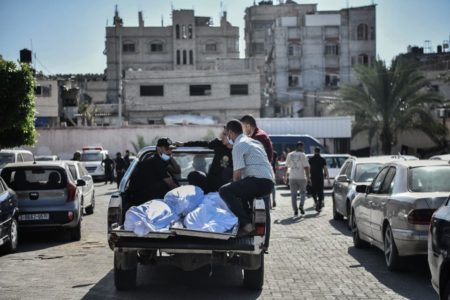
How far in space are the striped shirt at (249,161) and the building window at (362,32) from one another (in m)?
76.5

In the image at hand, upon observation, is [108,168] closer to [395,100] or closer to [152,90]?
[395,100]

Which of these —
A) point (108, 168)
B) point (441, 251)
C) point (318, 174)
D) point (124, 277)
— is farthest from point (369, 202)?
point (108, 168)

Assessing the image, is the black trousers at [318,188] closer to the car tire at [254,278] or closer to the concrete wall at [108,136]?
the car tire at [254,278]

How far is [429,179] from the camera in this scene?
10.9m

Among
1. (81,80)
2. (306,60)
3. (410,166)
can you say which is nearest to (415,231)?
(410,166)

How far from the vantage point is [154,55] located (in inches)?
3962

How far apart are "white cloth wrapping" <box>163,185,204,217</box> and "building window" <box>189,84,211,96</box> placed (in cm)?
6351

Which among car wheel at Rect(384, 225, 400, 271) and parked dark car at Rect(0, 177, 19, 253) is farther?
parked dark car at Rect(0, 177, 19, 253)

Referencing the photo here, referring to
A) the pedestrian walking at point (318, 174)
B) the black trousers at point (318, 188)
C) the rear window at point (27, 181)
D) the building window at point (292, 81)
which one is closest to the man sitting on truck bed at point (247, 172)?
the rear window at point (27, 181)

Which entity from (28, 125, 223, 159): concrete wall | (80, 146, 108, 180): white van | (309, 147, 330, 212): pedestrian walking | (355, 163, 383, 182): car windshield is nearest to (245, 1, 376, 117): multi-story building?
(28, 125, 223, 159): concrete wall

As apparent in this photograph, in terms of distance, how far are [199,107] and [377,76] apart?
31.3 metres

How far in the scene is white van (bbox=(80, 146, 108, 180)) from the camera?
42469 mm

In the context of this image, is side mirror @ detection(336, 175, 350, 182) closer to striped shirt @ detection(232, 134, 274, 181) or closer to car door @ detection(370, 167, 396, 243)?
car door @ detection(370, 167, 396, 243)

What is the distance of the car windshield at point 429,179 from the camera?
10672 mm
